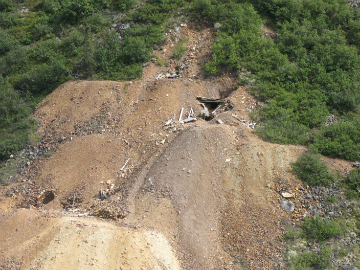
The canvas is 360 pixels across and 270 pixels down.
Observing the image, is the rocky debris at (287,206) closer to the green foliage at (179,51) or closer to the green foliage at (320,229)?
the green foliage at (320,229)

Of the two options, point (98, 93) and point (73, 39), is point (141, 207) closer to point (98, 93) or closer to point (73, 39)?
point (98, 93)

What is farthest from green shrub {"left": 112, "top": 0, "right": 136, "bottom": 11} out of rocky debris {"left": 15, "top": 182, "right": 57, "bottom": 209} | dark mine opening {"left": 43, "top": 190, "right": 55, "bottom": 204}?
dark mine opening {"left": 43, "top": 190, "right": 55, "bottom": 204}

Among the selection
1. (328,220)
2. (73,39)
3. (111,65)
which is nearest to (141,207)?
(328,220)

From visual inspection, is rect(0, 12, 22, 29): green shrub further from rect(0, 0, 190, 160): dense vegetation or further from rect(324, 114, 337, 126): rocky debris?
rect(324, 114, 337, 126): rocky debris

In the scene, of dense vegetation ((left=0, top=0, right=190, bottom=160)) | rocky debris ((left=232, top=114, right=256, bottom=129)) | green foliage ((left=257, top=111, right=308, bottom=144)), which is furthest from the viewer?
dense vegetation ((left=0, top=0, right=190, bottom=160))

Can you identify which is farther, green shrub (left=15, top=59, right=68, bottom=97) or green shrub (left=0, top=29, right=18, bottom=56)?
green shrub (left=0, top=29, right=18, bottom=56)

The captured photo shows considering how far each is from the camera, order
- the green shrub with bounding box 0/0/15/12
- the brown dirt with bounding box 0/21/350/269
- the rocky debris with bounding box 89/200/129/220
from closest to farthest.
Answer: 1. the brown dirt with bounding box 0/21/350/269
2. the rocky debris with bounding box 89/200/129/220
3. the green shrub with bounding box 0/0/15/12
